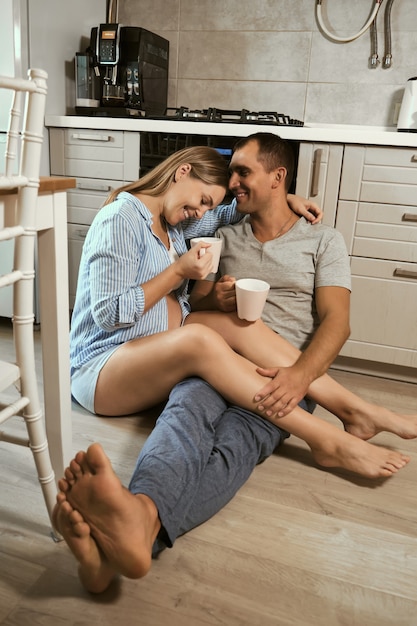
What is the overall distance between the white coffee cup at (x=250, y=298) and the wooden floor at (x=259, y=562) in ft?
1.35

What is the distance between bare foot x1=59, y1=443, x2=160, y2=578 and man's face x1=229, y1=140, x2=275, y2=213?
0.99 meters

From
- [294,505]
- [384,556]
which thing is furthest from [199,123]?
[384,556]

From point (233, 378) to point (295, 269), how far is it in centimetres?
47

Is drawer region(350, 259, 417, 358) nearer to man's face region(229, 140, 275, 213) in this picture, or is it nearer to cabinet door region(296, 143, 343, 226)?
cabinet door region(296, 143, 343, 226)

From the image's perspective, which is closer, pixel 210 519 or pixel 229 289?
pixel 210 519

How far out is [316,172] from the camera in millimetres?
1995

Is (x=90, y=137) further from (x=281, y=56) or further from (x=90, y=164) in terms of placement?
(x=281, y=56)

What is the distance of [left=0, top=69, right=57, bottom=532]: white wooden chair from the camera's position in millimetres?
924

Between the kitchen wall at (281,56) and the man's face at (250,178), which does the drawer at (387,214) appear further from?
the kitchen wall at (281,56)

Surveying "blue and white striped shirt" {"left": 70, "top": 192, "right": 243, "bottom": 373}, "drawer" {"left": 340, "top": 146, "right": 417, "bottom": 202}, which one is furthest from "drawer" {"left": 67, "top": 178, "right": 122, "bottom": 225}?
"drawer" {"left": 340, "top": 146, "right": 417, "bottom": 202}

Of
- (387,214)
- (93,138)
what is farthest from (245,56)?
(387,214)

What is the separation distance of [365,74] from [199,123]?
89 cm

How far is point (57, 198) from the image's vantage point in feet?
3.57

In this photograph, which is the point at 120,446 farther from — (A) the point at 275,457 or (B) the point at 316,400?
(B) the point at 316,400
